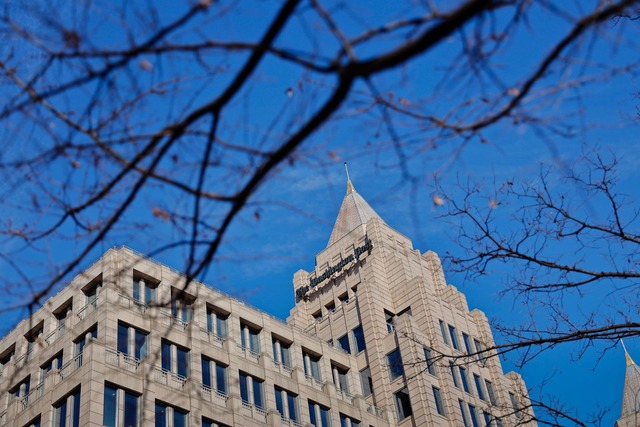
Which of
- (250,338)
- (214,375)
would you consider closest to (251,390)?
(214,375)

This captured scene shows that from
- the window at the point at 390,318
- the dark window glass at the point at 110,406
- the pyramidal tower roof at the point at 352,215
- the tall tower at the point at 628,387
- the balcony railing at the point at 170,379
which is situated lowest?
the dark window glass at the point at 110,406

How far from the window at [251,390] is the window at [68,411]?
9.12 metres

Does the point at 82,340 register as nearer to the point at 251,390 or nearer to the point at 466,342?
the point at 251,390

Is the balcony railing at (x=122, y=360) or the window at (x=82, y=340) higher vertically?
the window at (x=82, y=340)

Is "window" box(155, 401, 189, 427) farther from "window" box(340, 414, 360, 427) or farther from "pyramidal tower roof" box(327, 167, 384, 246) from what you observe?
"pyramidal tower roof" box(327, 167, 384, 246)

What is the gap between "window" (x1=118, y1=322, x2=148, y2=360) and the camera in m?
37.2

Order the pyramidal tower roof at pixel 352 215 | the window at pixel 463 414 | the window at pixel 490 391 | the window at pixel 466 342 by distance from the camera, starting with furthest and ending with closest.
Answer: the pyramidal tower roof at pixel 352 215, the window at pixel 466 342, the window at pixel 490 391, the window at pixel 463 414

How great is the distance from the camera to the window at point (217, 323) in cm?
4294

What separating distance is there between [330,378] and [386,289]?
38.0ft

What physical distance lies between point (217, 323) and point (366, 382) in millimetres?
12229

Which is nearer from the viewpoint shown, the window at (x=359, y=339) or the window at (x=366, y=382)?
the window at (x=366, y=382)

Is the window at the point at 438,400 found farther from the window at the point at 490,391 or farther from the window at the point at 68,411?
the window at the point at 68,411

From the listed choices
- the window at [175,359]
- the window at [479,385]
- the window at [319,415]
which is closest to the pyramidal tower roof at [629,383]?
the window at [479,385]

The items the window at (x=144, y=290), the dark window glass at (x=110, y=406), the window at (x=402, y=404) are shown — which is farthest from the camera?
the window at (x=402, y=404)
